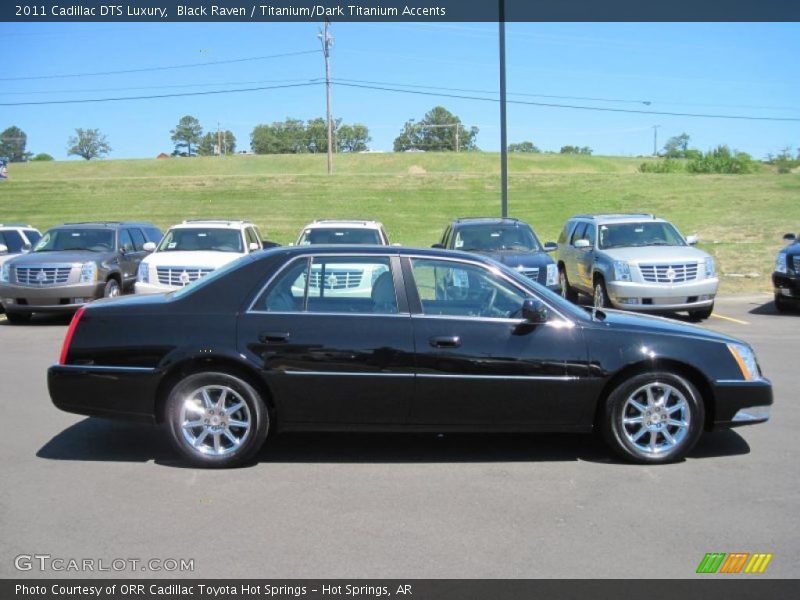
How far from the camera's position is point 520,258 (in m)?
13.3

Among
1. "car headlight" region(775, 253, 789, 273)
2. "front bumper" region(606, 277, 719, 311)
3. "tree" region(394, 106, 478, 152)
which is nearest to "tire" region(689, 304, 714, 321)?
"front bumper" region(606, 277, 719, 311)

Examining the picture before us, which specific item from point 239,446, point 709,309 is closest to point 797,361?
point 709,309

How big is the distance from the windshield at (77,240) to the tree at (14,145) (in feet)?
390

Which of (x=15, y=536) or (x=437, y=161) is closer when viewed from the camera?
(x=15, y=536)

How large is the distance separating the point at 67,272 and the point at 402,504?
10388 mm

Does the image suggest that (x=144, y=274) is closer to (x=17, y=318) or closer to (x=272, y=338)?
(x=17, y=318)

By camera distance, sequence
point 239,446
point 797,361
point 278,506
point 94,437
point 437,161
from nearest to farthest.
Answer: point 278,506, point 239,446, point 94,437, point 797,361, point 437,161

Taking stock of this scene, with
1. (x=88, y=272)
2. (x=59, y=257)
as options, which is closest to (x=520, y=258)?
(x=88, y=272)

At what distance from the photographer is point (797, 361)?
383 inches

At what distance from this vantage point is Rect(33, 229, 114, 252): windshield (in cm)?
1482

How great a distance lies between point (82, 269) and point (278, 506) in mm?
10028

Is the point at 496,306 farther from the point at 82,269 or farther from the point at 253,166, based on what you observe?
the point at 253,166

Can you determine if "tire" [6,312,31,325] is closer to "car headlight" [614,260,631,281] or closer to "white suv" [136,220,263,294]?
"white suv" [136,220,263,294]

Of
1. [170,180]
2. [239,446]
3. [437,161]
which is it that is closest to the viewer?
[239,446]
